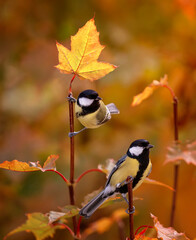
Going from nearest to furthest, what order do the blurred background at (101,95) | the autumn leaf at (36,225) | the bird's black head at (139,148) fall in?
the bird's black head at (139,148)
the autumn leaf at (36,225)
the blurred background at (101,95)

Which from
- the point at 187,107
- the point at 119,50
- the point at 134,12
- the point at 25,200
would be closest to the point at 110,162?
the point at 187,107

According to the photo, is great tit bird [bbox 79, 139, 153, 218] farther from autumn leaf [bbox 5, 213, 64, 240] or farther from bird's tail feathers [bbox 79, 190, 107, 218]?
autumn leaf [bbox 5, 213, 64, 240]

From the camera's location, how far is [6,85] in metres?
1.33

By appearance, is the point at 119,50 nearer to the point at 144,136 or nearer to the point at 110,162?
the point at 144,136

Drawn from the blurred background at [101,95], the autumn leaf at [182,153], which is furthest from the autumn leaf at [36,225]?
the blurred background at [101,95]

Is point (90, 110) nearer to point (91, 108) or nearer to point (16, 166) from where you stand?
point (91, 108)

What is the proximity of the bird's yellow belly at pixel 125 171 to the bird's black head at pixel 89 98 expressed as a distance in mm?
81

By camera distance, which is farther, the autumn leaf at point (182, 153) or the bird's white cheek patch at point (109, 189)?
the autumn leaf at point (182, 153)

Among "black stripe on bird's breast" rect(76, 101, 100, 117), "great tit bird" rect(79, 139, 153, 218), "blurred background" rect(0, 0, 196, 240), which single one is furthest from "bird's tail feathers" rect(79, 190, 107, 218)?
"blurred background" rect(0, 0, 196, 240)

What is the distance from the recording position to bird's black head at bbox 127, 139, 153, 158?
0.38 m

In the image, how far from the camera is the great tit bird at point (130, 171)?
15.2 inches

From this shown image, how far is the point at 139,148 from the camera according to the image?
1.27 ft

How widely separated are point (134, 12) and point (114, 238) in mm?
960

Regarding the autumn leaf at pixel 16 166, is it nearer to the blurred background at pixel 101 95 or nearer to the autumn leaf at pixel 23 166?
the autumn leaf at pixel 23 166
